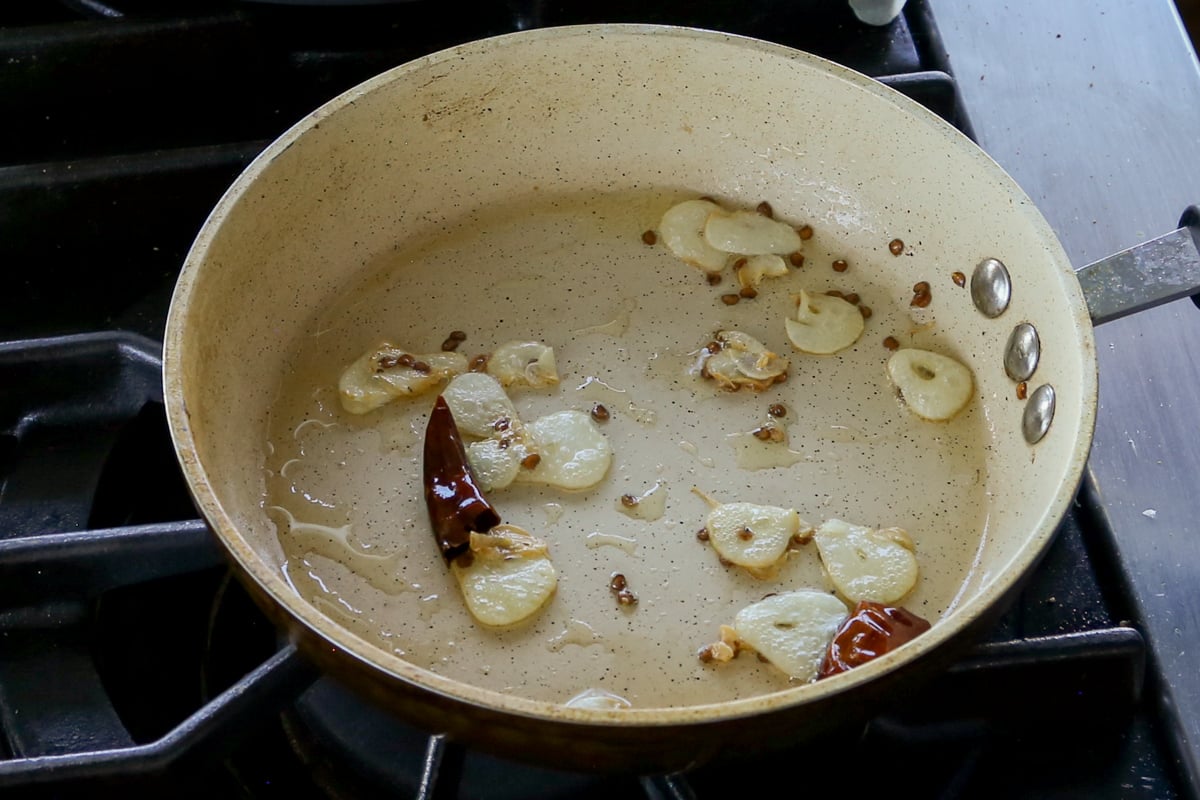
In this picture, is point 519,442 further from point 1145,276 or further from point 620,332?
point 1145,276

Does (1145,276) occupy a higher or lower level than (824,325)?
higher

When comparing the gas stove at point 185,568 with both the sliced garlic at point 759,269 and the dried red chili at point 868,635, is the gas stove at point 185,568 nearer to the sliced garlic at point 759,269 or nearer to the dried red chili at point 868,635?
the dried red chili at point 868,635

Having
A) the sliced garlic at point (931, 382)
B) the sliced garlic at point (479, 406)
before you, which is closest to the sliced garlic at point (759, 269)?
the sliced garlic at point (931, 382)

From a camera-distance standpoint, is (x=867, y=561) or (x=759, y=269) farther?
(x=759, y=269)

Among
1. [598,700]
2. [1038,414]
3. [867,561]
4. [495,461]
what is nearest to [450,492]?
[495,461]

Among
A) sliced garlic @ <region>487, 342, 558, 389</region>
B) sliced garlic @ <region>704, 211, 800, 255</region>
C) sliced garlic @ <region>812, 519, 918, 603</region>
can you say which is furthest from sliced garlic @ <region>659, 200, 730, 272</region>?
sliced garlic @ <region>812, 519, 918, 603</region>

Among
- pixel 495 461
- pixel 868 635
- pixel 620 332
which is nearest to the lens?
pixel 868 635
